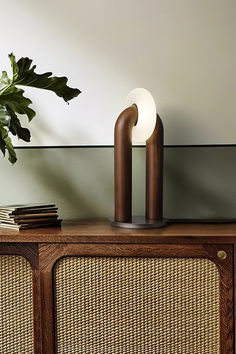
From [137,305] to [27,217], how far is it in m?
0.44

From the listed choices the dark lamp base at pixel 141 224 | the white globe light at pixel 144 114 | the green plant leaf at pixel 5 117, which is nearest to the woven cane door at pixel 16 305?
the dark lamp base at pixel 141 224

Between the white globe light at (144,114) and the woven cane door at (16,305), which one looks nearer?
the woven cane door at (16,305)

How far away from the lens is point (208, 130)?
1767 mm

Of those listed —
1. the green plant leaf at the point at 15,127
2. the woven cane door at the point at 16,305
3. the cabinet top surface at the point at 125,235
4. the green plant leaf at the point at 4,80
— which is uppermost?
the green plant leaf at the point at 4,80

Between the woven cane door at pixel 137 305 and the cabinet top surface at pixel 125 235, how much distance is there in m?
0.06

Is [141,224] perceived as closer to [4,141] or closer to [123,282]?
[123,282]

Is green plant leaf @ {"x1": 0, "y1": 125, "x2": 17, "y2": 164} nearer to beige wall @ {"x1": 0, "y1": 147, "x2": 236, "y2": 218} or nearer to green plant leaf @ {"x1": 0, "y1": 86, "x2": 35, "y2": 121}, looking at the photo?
green plant leaf @ {"x1": 0, "y1": 86, "x2": 35, "y2": 121}

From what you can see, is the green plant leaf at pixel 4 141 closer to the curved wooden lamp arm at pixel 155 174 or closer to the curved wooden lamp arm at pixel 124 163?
the curved wooden lamp arm at pixel 124 163

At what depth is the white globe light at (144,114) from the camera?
60.4 inches

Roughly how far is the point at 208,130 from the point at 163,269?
2.05 ft

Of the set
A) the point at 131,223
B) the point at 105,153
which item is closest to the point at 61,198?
the point at 105,153

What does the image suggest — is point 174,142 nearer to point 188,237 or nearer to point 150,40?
point 150,40

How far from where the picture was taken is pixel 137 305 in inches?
54.7

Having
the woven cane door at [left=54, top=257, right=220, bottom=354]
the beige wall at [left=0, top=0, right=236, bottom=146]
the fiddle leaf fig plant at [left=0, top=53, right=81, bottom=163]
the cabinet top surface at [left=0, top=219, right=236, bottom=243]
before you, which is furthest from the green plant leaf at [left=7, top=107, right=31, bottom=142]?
the woven cane door at [left=54, top=257, right=220, bottom=354]
